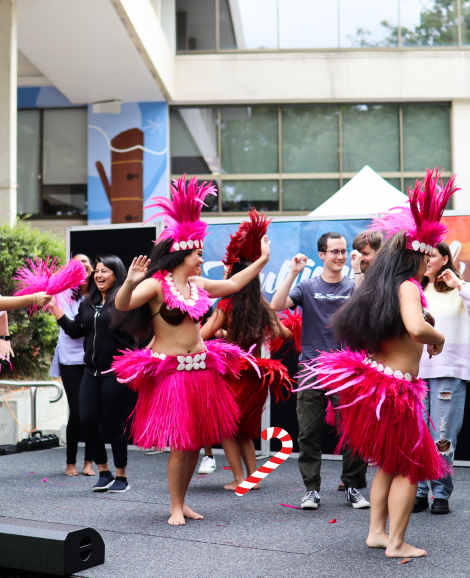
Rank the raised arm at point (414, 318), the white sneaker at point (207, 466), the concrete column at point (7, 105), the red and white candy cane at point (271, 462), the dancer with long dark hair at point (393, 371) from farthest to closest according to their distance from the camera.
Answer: the concrete column at point (7, 105)
the white sneaker at point (207, 466)
the red and white candy cane at point (271, 462)
the dancer with long dark hair at point (393, 371)
the raised arm at point (414, 318)

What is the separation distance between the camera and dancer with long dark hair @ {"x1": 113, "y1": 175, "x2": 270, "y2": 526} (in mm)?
3906

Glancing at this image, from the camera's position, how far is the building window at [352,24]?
14.2 meters

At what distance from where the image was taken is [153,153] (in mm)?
14250

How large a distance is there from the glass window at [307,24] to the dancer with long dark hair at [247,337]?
10.7 m

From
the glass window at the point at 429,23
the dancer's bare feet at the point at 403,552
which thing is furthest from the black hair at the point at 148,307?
the glass window at the point at 429,23

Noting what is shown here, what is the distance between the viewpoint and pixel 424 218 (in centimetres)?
333

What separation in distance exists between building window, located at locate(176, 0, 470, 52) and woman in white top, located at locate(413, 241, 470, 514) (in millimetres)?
11188

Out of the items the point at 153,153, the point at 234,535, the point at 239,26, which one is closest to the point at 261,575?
the point at 234,535

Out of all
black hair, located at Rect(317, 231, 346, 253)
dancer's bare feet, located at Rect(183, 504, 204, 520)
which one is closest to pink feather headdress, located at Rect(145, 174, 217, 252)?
black hair, located at Rect(317, 231, 346, 253)

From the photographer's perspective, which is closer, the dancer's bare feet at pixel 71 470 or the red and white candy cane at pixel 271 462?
the red and white candy cane at pixel 271 462

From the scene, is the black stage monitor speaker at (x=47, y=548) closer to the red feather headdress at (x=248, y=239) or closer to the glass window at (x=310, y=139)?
the red feather headdress at (x=248, y=239)

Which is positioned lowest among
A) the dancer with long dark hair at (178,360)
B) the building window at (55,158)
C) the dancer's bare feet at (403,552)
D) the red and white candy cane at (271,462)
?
the dancer's bare feet at (403,552)

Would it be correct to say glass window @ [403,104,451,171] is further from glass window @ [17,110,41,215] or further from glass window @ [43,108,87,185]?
glass window @ [17,110,41,215]

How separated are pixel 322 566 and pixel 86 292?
342 centimetres
